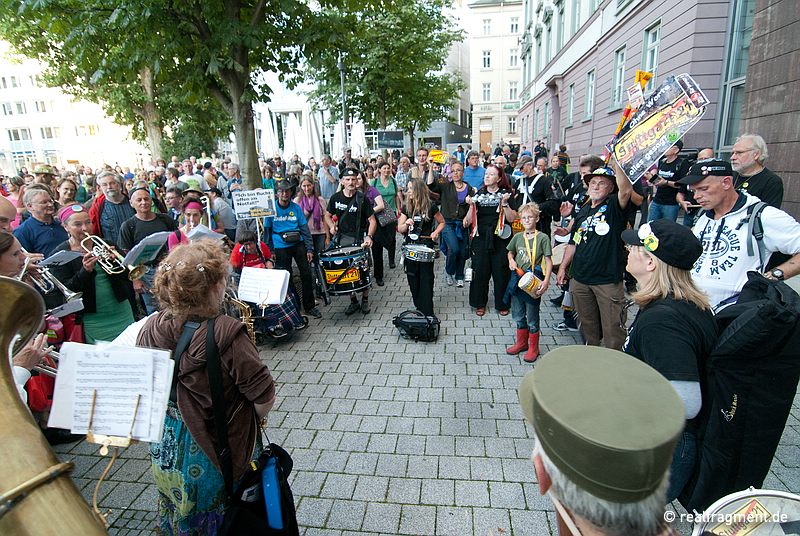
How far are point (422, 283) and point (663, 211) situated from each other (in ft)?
16.1

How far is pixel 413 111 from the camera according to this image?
82.6 feet

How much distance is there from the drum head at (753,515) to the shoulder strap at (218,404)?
187 cm

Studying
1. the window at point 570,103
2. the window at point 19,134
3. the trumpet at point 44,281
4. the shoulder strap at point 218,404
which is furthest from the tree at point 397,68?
the window at point 19,134

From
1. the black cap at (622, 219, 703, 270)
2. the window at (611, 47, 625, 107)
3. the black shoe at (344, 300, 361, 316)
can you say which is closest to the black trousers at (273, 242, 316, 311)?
the black shoe at (344, 300, 361, 316)

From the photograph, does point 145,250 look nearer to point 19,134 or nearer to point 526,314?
point 526,314

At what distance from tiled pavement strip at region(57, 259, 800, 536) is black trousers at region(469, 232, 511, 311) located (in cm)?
87

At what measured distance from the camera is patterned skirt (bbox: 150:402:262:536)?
2037mm

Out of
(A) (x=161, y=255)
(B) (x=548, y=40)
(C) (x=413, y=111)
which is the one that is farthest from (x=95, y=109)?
(A) (x=161, y=255)

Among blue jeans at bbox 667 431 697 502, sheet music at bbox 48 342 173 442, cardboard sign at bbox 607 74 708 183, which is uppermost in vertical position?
cardboard sign at bbox 607 74 708 183

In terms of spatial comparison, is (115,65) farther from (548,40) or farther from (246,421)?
(548,40)

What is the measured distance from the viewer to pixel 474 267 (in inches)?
258

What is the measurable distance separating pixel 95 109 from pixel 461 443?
6183 cm

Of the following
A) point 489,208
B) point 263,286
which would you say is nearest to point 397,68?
point 489,208

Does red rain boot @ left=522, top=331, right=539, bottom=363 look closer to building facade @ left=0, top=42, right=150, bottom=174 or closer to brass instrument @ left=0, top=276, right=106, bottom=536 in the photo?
brass instrument @ left=0, top=276, right=106, bottom=536
